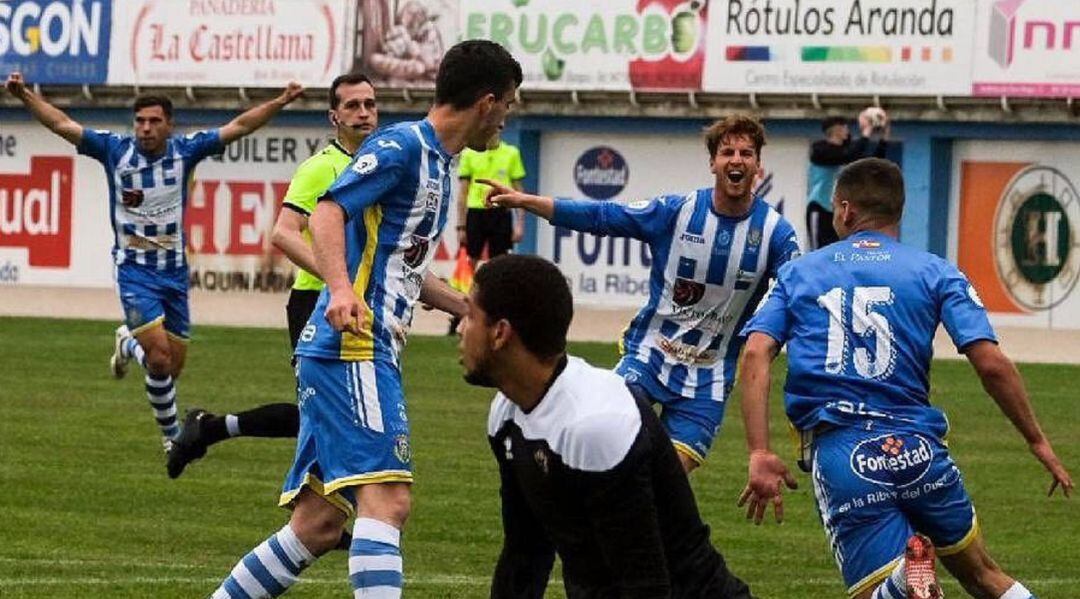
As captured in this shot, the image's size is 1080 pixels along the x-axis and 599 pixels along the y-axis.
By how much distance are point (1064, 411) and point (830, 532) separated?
11.7m

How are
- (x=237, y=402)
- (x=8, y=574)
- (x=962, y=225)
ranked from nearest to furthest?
1. (x=8, y=574)
2. (x=237, y=402)
3. (x=962, y=225)

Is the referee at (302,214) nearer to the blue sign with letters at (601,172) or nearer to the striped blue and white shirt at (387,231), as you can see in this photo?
the striped blue and white shirt at (387,231)

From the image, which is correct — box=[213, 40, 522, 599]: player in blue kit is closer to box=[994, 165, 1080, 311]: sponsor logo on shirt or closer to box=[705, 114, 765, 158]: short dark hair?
box=[705, 114, 765, 158]: short dark hair

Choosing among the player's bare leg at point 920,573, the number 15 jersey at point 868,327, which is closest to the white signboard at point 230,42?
the number 15 jersey at point 868,327

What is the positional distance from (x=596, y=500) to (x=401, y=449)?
2.35 metres

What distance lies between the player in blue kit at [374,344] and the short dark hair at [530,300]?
6.49 feet

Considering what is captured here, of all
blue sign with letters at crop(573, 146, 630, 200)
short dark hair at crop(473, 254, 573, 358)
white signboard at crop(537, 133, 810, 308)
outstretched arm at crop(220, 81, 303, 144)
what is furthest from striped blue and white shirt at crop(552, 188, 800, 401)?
blue sign with letters at crop(573, 146, 630, 200)

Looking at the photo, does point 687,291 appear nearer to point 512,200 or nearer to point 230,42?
point 512,200

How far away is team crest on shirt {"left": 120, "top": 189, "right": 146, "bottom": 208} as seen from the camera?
53.9ft

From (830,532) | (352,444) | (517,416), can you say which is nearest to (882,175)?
(830,532)

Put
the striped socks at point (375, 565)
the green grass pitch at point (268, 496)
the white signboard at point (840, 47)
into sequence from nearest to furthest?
the striped socks at point (375, 565) < the green grass pitch at point (268, 496) < the white signboard at point (840, 47)

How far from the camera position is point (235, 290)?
1463 inches

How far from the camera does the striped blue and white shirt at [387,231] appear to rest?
8.43 meters

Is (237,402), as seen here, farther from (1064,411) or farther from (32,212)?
(32,212)
